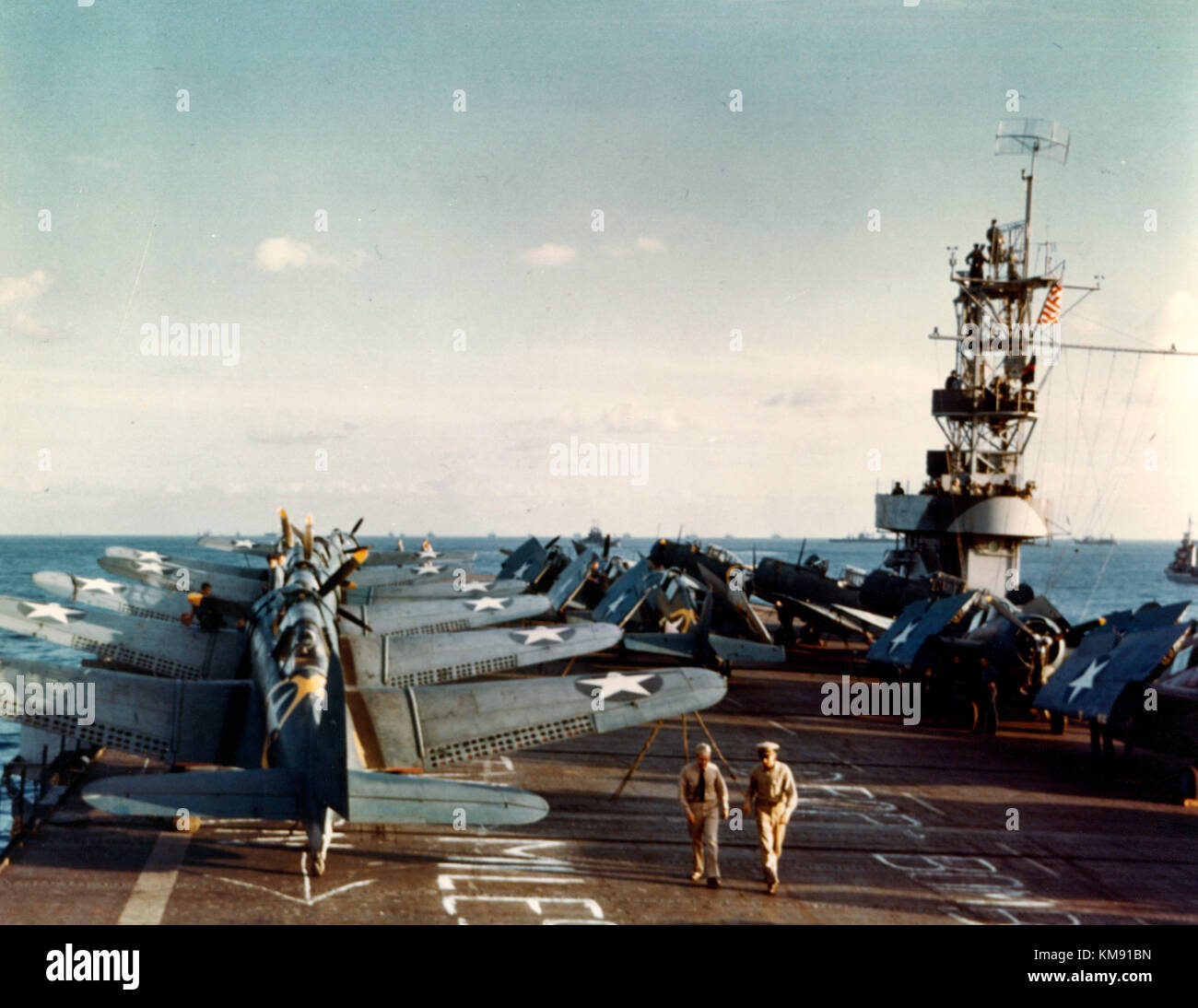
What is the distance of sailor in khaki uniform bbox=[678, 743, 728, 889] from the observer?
37.0ft

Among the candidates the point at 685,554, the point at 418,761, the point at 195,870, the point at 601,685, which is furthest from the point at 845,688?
the point at 195,870

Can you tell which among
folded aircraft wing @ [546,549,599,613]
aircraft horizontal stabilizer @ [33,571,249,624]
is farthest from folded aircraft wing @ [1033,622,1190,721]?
aircraft horizontal stabilizer @ [33,571,249,624]

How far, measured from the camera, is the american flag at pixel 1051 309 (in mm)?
34938

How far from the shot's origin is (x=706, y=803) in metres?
11.3

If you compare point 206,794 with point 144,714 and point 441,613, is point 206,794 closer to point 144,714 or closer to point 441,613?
point 144,714

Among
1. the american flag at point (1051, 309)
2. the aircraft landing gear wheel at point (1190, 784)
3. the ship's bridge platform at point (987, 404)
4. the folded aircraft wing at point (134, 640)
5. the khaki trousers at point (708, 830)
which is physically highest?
the american flag at point (1051, 309)

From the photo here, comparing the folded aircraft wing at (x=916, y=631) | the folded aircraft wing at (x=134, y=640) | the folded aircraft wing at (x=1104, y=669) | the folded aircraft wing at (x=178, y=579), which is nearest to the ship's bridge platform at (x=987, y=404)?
the folded aircraft wing at (x=916, y=631)

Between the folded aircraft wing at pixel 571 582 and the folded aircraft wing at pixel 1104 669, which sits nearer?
the folded aircraft wing at pixel 1104 669

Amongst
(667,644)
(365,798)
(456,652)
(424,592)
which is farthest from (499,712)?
(424,592)

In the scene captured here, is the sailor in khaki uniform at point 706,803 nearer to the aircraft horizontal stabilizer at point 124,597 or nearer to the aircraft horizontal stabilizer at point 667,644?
the aircraft horizontal stabilizer at point 667,644

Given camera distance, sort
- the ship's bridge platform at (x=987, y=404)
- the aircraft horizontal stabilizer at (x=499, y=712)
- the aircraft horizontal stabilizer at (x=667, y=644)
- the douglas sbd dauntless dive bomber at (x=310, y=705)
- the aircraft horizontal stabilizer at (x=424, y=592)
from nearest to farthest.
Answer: the douglas sbd dauntless dive bomber at (x=310, y=705) → the aircraft horizontal stabilizer at (x=499, y=712) → the aircraft horizontal stabilizer at (x=667, y=644) → the aircraft horizontal stabilizer at (x=424, y=592) → the ship's bridge platform at (x=987, y=404)

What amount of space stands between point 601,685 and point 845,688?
48.9 feet

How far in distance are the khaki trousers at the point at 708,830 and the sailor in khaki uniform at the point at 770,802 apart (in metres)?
0.38
